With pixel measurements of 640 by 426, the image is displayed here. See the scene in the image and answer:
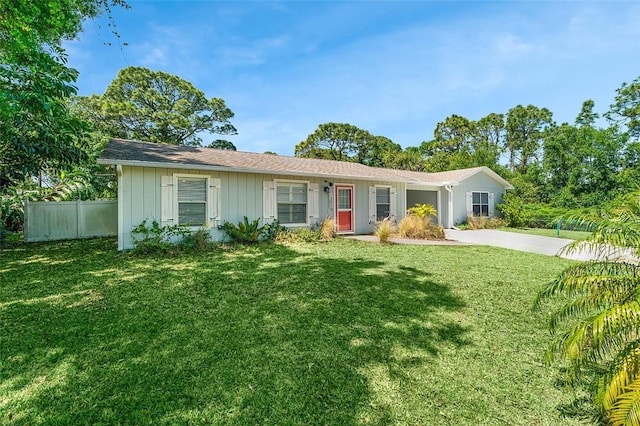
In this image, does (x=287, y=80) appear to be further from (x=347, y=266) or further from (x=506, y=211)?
(x=506, y=211)

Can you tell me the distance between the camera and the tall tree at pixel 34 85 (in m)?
5.46

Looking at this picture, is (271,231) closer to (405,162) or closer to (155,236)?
(155,236)

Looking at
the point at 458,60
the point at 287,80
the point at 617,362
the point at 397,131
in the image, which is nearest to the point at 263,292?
the point at 617,362

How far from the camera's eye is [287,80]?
13.2m

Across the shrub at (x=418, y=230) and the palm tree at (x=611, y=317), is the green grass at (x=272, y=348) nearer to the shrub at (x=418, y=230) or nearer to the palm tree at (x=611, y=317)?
the palm tree at (x=611, y=317)

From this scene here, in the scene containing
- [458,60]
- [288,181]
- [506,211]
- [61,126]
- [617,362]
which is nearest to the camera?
[617,362]

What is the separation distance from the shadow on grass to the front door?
591cm

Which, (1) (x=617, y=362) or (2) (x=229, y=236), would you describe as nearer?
(1) (x=617, y=362)

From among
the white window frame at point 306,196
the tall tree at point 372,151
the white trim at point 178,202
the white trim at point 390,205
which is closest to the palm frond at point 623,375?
the white trim at point 178,202

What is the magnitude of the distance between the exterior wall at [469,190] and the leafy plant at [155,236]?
13.7 meters

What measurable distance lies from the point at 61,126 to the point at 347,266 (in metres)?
6.81

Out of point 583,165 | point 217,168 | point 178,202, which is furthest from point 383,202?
point 583,165

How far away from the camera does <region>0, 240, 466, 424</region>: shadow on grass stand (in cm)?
231

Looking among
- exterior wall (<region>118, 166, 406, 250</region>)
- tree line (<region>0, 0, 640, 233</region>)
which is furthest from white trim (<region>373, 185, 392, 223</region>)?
tree line (<region>0, 0, 640, 233</region>)
